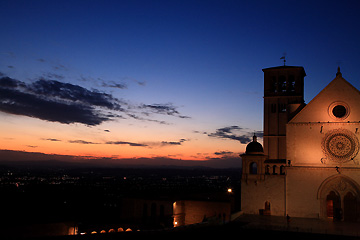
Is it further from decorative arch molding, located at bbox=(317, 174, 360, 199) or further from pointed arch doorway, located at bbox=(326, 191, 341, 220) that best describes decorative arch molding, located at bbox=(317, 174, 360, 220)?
pointed arch doorway, located at bbox=(326, 191, 341, 220)

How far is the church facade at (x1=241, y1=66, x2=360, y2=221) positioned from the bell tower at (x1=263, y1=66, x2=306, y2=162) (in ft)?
15.0

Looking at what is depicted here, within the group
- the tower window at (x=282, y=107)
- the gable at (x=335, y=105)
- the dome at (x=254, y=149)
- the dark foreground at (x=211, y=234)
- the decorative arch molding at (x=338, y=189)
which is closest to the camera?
the dark foreground at (x=211, y=234)

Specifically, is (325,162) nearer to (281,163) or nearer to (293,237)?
(281,163)

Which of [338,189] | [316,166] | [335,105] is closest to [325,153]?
[316,166]

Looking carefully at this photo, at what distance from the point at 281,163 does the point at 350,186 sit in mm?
6062

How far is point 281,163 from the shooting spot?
36219 millimetres

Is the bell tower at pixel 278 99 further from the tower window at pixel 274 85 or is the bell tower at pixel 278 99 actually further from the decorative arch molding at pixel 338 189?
the decorative arch molding at pixel 338 189

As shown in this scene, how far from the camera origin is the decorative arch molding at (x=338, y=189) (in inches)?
1292

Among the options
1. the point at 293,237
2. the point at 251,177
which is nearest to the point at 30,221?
the point at 251,177

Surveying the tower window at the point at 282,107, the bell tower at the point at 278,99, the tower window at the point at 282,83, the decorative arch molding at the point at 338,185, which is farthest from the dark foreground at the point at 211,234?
the tower window at the point at 282,83

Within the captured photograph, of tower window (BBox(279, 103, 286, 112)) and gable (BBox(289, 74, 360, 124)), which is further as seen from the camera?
tower window (BBox(279, 103, 286, 112))

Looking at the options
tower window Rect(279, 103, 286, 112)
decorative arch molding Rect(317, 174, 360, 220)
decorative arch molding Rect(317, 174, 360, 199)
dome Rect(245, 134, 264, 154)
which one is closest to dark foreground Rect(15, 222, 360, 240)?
decorative arch molding Rect(317, 174, 360, 220)

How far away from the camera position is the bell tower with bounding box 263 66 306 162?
41062mm

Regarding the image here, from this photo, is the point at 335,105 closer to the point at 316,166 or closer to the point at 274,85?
the point at 316,166
